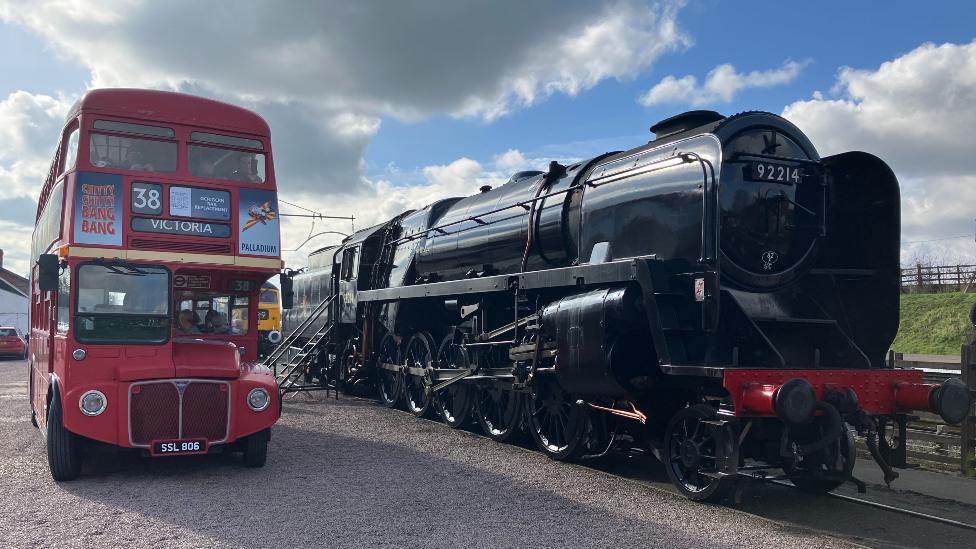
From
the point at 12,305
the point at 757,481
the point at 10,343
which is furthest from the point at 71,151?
the point at 12,305

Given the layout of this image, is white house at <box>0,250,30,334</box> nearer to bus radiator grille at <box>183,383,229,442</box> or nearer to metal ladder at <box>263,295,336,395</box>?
metal ladder at <box>263,295,336,395</box>

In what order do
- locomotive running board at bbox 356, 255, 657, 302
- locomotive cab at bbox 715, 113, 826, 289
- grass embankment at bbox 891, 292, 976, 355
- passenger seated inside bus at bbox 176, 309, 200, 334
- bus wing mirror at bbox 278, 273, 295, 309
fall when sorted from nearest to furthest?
locomotive cab at bbox 715, 113, 826, 289, locomotive running board at bbox 356, 255, 657, 302, passenger seated inside bus at bbox 176, 309, 200, 334, bus wing mirror at bbox 278, 273, 295, 309, grass embankment at bbox 891, 292, 976, 355

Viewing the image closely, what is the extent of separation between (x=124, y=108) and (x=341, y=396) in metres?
8.52

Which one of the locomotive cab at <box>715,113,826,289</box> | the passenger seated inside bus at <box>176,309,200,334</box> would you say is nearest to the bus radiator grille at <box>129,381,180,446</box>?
the passenger seated inside bus at <box>176,309,200,334</box>

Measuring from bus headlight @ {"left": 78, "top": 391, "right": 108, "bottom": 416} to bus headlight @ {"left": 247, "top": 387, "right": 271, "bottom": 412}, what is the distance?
1334 mm

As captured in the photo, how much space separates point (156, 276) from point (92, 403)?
4.54 ft

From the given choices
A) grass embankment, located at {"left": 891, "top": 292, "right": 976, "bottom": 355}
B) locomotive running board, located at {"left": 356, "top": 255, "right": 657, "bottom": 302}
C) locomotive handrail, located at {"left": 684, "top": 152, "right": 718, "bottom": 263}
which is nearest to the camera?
locomotive handrail, located at {"left": 684, "top": 152, "right": 718, "bottom": 263}

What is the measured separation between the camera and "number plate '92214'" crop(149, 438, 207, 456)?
7.36m

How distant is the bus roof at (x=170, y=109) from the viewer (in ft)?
26.5

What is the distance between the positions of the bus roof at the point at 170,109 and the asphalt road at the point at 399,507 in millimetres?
3780

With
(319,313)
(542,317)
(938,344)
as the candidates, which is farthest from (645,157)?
(938,344)

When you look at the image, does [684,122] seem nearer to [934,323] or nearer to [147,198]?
[147,198]

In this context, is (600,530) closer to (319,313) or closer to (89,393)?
(89,393)

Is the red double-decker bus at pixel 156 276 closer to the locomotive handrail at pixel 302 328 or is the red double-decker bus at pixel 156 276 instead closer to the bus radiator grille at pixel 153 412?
the bus radiator grille at pixel 153 412
